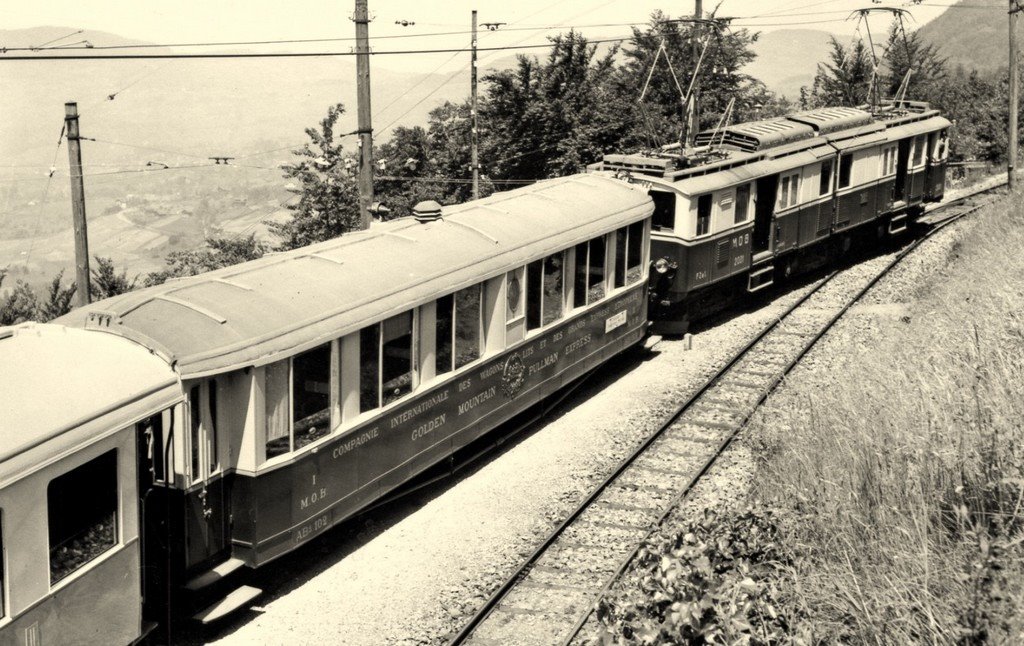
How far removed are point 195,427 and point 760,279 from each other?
14686 millimetres

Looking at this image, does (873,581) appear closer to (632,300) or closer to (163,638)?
(163,638)

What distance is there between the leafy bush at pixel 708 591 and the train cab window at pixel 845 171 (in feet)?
57.3

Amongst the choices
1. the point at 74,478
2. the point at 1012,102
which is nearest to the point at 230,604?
the point at 74,478

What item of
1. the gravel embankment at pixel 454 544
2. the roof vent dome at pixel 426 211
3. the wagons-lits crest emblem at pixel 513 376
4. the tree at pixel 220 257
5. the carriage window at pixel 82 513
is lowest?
the tree at pixel 220 257

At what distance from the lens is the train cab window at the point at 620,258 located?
52.2 feet

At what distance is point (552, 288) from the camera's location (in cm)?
1412

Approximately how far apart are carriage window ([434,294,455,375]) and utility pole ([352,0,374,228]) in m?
4.75

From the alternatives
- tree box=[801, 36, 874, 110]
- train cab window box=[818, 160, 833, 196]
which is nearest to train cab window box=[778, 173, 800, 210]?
train cab window box=[818, 160, 833, 196]

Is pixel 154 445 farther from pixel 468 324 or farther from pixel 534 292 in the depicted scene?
pixel 534 292

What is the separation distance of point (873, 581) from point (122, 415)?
5.10m

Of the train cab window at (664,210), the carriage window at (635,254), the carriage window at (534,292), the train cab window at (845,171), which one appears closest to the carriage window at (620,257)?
the carriage window at (635,254)

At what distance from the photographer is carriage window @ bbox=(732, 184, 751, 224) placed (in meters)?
19.7

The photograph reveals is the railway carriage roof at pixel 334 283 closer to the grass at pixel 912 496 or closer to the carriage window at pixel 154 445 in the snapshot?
the carriage window at pixel 154 445

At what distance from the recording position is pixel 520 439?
14211 mm
